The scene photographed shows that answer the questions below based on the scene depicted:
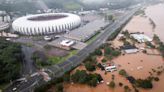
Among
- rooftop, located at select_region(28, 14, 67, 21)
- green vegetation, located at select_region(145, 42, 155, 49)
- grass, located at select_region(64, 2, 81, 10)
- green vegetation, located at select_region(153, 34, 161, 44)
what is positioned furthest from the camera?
grass, located at select_region(64, 2, 81, 10)

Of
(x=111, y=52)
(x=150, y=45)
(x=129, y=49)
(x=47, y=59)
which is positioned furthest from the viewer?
(x=150, y=45)

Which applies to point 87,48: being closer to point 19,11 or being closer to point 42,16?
point 42,16

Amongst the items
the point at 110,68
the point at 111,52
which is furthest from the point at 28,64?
the point at 111,52

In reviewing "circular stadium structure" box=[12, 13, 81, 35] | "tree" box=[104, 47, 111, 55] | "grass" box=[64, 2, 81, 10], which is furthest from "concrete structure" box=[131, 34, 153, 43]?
"grass" box=[64, 2, 81, 10]

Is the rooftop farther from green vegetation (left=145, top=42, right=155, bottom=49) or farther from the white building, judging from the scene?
the white building

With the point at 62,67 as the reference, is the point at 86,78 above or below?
below

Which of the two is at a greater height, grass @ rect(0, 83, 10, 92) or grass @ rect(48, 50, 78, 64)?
grass @ rect(48, 50, 78, 64)

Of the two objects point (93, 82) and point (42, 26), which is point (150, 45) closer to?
point (93, 82)
